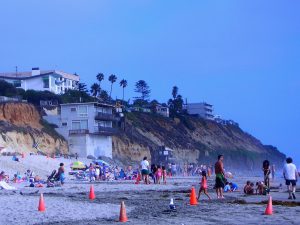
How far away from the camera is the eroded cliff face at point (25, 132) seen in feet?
207

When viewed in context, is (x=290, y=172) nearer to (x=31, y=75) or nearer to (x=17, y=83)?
(x=17, y=83)

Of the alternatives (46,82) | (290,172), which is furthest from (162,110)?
(290,172)

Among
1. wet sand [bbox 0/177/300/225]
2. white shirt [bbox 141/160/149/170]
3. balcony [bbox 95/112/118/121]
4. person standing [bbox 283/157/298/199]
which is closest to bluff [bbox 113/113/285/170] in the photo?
balcony [bbox 95/112/118/121]

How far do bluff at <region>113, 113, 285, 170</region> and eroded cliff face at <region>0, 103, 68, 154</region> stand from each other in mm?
12043

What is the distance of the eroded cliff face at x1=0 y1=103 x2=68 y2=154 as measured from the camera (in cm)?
6299

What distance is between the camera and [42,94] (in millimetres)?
83562

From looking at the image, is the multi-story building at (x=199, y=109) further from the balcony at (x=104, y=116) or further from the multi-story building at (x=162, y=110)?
the balcony at (x=104, y=116)

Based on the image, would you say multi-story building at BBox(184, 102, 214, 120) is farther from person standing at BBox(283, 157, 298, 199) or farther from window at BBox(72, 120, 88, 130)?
person standing at BBox(283, 157, 298, 199)

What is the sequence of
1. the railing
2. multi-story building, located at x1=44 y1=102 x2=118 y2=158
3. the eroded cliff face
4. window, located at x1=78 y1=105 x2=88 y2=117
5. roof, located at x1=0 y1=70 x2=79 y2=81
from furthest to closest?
roof, located at x1=0 y1=70 x2=79 y2=81 → window, located at x1=78 y1=105 x2=88 y2=117 → the railing → multi-story building, located at x1=44 y1=102 x2=118 y2=158 → the eroded cliff face

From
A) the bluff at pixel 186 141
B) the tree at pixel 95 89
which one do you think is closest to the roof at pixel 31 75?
the tree at pixel 95 89

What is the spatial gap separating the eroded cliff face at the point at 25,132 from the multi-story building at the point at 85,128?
5.91 ft

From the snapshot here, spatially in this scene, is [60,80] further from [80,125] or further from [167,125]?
[80,125]

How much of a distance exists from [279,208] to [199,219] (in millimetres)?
3121

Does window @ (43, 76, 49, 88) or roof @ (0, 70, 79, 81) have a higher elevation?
roof @ (0, 70, 79, 81)
